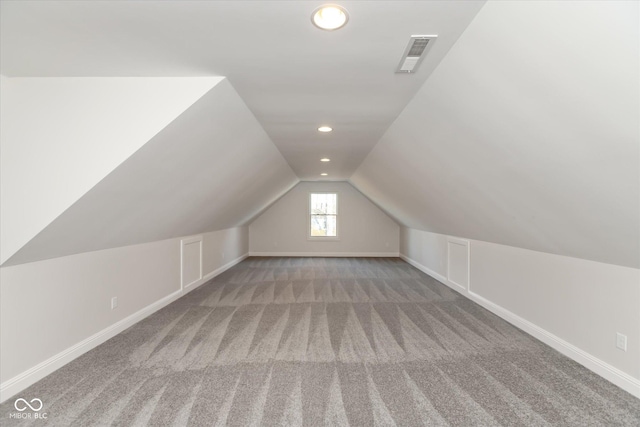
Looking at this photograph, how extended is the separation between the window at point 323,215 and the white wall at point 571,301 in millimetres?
5461

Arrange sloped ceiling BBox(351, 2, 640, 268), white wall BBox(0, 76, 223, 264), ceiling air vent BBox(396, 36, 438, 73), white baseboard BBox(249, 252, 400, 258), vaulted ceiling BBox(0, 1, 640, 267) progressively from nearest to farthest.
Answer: sloped ceiling BBox(351, 2, 640, 268)
vaulted ceiling BBox(0, 1, 640, 267)
ceiling air vent BBox(396, 36, 438, 73)
white wall BBox(0, 76, 223, 264)
white baseboard BBox(249, 252, 400, 258)

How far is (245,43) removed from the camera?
1883 mm

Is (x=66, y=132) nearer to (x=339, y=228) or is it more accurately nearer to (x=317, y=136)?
(x=317, y=136)

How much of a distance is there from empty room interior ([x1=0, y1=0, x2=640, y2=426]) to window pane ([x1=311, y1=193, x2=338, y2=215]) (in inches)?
224

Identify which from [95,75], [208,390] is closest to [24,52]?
[95,75]

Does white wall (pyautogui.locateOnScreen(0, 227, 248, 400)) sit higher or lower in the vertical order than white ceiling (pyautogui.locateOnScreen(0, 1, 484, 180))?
lower

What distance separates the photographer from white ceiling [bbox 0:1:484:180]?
5.15ft

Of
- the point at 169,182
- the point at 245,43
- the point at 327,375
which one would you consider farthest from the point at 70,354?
the point at 245,43

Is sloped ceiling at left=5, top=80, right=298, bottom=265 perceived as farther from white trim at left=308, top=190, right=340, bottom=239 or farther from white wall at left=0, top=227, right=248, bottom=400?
white trim at left=308, top=190, right=340, bottom=239

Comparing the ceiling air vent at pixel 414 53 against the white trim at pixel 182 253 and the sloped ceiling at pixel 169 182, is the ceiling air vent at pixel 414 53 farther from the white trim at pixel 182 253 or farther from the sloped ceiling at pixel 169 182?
the white trim at pixel 182 253

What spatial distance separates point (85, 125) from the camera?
227cm

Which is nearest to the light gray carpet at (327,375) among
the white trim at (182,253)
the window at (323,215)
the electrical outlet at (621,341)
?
the electrical outlet at (621,341)
